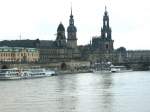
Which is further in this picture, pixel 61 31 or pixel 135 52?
pixel 135 52

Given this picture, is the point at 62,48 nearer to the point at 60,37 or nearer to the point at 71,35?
the point at 60,37

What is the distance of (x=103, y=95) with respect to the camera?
49125 mm

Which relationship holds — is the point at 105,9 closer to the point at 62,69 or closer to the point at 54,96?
the point at 62,69

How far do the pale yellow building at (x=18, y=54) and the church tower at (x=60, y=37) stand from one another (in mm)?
11409

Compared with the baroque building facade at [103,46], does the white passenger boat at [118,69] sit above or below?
below

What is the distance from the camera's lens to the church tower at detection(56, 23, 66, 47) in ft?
435

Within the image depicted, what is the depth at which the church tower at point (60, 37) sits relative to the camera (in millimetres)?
132462

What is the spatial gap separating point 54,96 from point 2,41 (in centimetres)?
8097

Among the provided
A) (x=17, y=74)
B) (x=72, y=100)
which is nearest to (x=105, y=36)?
(x=17, y=74)

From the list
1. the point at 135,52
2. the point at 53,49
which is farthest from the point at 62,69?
the point at 135,52

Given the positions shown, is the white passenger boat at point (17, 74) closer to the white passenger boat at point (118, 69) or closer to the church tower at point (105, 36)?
the white passenger boat at point (118, 69)

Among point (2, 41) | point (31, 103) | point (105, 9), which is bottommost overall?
point (31, 103)

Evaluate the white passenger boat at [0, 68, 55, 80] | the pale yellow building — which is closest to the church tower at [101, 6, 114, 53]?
the pale yellow building

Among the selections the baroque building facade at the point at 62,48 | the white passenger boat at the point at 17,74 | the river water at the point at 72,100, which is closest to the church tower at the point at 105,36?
the baroque building facade at the point at 62,48
